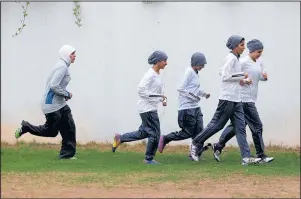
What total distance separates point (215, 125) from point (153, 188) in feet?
8.24

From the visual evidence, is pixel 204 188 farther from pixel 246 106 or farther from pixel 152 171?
pixel 246 106

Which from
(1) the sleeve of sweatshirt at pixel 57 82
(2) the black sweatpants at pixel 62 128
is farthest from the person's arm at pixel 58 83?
(2) the black sweatpants at pixel 62 128

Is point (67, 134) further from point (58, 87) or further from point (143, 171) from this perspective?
point (143, 171)

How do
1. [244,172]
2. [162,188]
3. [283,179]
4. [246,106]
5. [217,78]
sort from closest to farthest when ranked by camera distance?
[162,188] → [283,179] → [244,172] → [246,106] → [217,78]

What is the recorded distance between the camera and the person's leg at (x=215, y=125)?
938 cm

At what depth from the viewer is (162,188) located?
23.9 feet

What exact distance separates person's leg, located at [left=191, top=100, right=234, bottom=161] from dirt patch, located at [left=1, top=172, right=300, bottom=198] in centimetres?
151

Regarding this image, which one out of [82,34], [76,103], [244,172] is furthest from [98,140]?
[244,172]

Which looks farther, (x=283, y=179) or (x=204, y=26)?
(x=204, y=26)

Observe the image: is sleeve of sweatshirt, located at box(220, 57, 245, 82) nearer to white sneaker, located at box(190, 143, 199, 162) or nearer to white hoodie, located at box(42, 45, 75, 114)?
white sneaker, located at box(190, 143, 199, 162)

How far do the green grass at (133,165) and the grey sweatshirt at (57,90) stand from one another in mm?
702

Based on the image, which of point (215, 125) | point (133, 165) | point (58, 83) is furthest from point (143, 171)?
point (58, 83)

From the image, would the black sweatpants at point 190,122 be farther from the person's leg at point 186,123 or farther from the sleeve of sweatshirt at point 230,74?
the sleeve of sweatshirt at point 230,74

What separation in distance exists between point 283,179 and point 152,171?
151 cm
